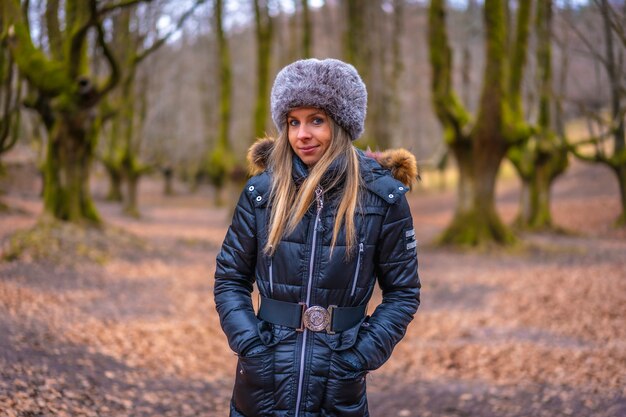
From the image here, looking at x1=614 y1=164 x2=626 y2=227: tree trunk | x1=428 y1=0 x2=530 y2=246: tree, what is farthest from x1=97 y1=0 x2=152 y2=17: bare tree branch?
x1=614 y1=164 x2=626 y2=227: tree trunk

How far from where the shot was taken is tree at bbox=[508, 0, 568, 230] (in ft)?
65.8

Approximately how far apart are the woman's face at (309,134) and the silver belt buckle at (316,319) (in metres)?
0.67

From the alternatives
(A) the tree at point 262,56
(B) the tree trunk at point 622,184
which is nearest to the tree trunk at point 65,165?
(A) the tree at point 262,56

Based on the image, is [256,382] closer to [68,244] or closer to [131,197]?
[68,244]

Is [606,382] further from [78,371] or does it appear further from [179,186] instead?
[179,186]

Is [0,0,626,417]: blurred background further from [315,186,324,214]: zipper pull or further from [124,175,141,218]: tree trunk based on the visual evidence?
[315,186,324,214]: zipper pull

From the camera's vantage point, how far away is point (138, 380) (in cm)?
578

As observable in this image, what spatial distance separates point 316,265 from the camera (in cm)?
255

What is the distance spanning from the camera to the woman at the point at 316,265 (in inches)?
99.6

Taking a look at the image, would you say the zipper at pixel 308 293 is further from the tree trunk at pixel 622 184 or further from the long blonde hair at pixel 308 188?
the tree trunk at pixel 622 184

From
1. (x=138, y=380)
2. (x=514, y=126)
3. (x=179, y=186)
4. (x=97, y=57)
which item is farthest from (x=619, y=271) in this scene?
(x=179, y=186)

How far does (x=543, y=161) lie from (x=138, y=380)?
18.1m

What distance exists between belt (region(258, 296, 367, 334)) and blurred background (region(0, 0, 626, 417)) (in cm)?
95

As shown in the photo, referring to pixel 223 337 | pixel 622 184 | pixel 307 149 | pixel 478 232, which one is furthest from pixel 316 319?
pixel 622 184
